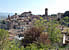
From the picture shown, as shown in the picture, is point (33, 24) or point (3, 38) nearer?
point (3, 38)

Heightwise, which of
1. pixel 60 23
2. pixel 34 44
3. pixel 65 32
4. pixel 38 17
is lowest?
pixel 34 44

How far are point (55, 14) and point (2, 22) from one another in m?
0.85

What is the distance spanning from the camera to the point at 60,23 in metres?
1.50

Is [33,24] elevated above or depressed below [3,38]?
above

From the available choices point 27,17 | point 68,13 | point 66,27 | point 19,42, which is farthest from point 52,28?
point 19,42

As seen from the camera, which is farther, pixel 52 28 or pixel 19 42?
pixel 52 28

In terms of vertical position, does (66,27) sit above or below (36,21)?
below

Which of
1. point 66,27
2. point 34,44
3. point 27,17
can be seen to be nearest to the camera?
point 34,44

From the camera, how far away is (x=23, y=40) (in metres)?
1.46

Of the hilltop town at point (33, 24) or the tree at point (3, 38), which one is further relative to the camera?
the hilltop town at point (33, 24)

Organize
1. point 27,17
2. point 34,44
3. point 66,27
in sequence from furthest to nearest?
point 27,17 < point 66,27 < point 34,44

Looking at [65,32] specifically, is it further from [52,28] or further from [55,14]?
[55,14]

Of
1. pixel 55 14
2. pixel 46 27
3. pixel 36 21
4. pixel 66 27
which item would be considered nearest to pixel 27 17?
pixel 36 21

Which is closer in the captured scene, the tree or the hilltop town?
the tree
